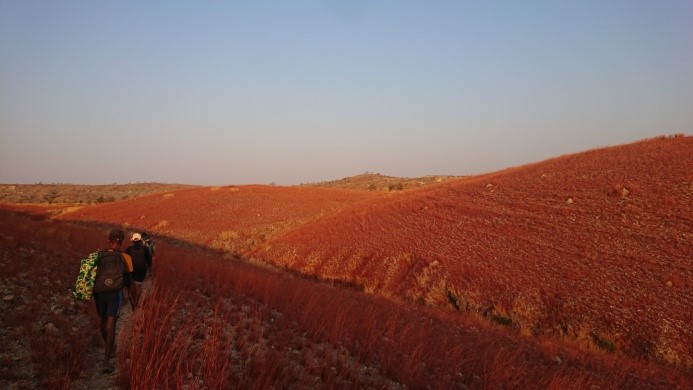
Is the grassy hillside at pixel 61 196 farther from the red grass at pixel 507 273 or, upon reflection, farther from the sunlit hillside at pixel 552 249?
the sunlit hillside at pixel 552 249

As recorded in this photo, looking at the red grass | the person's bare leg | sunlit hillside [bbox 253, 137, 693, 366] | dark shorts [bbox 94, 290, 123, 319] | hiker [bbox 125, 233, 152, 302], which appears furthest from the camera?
sunlit hillside [bbox 253, 137, 693, 366]

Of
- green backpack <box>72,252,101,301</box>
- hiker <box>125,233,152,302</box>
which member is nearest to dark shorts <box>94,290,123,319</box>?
green backpack <box>72,252,101,301</box>

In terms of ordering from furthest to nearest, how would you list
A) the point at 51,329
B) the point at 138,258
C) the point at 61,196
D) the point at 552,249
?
the point at 61,196, the point at 552,249, the point at 138,258, the point at 51,329

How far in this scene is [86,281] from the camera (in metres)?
5.86

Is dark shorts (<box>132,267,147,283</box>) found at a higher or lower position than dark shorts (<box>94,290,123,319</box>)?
lower

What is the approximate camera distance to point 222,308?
9.25 meters

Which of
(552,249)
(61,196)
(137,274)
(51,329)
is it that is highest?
(61,196)

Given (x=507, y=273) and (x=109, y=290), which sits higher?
(x=109, y=290)

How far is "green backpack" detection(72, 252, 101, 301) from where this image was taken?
5.79m

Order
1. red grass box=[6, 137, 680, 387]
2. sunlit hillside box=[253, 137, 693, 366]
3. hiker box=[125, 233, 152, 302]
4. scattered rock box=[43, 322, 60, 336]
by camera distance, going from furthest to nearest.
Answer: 1. sunlit hillside box=[253, 137, 693, 366]
2. hiker box=[125, 233, 152, 302]
3. red grass box=[6, 137, 680, 387]
4. scattered rock box=[43, 322, 60, 336]

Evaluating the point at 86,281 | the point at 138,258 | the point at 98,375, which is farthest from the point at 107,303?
the point at 138,258

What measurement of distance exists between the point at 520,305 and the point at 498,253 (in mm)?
3267

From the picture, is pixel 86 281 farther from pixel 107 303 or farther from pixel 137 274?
pixel 137 274

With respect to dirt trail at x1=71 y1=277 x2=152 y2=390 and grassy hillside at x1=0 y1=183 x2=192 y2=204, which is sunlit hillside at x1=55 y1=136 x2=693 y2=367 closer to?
dirt trail at x1=71 y1=277 x2=152 y2=390
